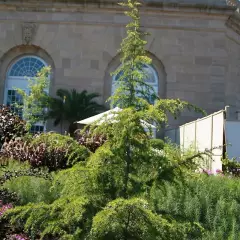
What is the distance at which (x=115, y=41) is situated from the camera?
71.9 feet

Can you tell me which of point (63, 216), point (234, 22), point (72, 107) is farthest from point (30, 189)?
point (234, 22)

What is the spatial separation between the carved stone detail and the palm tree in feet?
11.7

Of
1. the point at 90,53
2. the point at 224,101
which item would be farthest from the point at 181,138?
the point at 90,53

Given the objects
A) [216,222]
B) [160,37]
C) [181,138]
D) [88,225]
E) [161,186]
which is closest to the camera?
[88,225]

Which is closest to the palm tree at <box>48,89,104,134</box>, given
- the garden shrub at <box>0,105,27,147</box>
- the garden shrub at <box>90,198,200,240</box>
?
the garden shrub at <box>0,105,27,147</box>

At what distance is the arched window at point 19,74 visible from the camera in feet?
73.9

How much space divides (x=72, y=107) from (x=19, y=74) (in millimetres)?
4526

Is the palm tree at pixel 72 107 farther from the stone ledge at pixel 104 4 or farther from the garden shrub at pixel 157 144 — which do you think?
the garden shrub at pixel 157 144

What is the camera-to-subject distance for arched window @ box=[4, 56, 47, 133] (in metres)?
22.5

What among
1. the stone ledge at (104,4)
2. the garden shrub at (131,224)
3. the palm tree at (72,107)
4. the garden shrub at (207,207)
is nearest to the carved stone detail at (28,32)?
the stone ledge at (104,4)

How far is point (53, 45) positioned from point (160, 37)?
575 centimetres

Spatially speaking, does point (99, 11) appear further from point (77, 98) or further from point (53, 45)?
point (77, 98)

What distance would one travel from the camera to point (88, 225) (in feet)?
12.1

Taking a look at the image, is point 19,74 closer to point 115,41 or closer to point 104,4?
point 115,41
